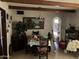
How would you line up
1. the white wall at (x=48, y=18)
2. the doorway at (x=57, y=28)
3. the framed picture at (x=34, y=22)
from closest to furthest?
the white wall at (x=48, y=18)
the framed picture at (x=34, y=22)
the doorway at (x=57, y=28)

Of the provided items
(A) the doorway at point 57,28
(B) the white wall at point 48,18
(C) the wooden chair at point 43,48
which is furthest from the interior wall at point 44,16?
(C) the wooden chair at point 43,48

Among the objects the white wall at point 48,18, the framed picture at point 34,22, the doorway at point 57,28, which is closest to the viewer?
the white wall at point 48,18

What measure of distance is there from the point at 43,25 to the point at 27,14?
55.8 inches

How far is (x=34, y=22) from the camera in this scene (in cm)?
940

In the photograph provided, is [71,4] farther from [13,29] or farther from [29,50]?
[13,29]

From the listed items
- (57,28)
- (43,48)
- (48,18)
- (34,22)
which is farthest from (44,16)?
(43,48)

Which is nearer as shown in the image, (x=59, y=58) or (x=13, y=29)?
(x=59, y=58)

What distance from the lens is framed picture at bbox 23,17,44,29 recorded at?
9188 mm

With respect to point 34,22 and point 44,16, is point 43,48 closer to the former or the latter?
point 34,22

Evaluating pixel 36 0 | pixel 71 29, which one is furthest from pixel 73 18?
pixel 36 0

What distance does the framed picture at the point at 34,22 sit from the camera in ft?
30.1

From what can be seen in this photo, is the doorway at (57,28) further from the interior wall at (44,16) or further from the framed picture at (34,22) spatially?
the framed picture at (34,22)

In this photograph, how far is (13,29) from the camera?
345 inches

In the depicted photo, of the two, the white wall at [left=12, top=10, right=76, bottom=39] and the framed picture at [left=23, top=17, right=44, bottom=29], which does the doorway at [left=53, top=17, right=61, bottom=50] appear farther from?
the framed picture at [left=23, top=17, right=44, bottom=29]
